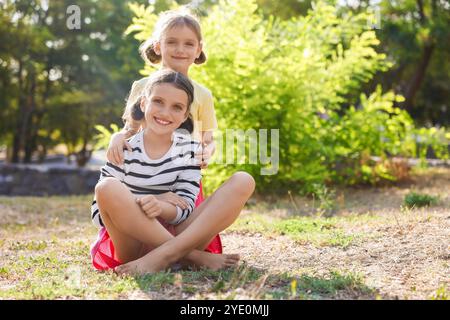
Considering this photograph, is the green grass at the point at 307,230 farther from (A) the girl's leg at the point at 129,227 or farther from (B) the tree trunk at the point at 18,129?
(B) the tree trunk at the point at 18,129

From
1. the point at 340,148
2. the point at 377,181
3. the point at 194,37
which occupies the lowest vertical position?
the point at 377,181

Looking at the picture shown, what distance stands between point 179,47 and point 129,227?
3.94ft

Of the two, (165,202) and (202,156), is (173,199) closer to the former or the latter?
(165,202)

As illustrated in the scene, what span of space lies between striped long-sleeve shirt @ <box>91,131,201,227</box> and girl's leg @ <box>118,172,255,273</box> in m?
0.11

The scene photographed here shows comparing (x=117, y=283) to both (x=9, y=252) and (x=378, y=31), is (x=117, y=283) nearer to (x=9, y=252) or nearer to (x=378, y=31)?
(x=9, y=252)

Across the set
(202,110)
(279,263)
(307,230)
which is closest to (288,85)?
(307,230)

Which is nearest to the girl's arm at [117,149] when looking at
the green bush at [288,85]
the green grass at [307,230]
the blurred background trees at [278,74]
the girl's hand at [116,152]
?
the girl's hand at [116,152]

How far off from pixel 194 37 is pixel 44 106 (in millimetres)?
9138

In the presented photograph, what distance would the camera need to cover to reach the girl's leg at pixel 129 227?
2.52 m

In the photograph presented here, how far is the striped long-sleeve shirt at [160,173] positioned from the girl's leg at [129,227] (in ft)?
0.55

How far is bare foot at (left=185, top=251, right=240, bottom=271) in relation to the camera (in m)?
2.73

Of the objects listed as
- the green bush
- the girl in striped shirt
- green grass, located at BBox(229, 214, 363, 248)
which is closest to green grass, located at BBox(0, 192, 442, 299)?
green grass, located at BBox(229, 214, 363, 248)

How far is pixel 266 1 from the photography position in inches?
463

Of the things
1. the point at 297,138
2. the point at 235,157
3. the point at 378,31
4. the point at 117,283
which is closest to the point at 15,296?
the point at 117,283
